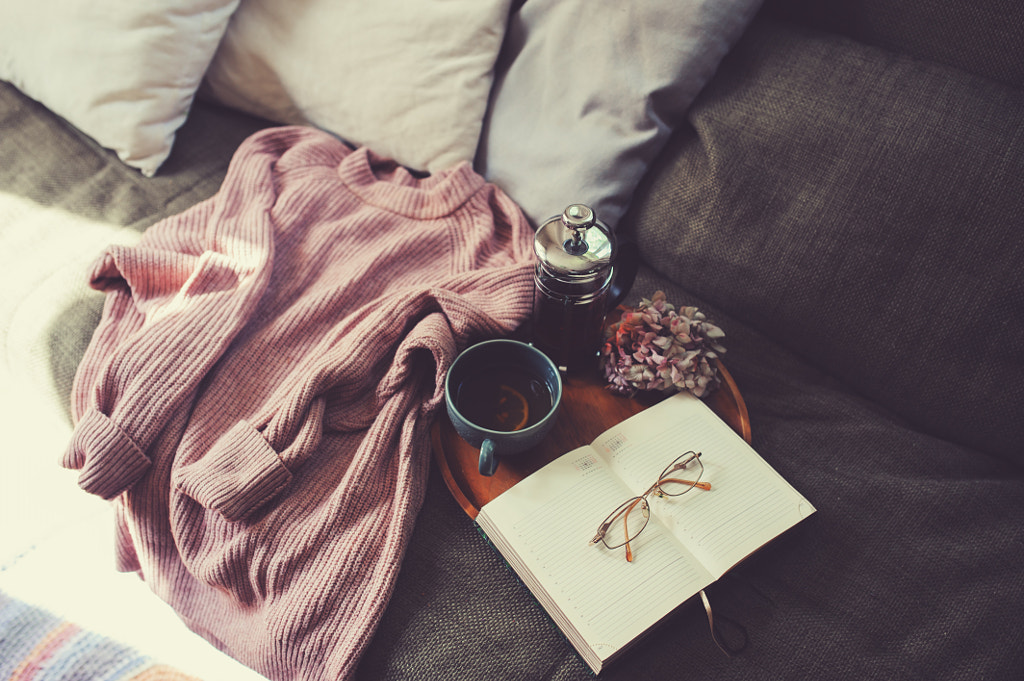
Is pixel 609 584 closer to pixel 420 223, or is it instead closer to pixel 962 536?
pixel 962 536

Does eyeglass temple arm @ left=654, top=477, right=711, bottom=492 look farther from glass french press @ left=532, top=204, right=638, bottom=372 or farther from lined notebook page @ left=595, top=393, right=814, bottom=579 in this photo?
glass french press @ left=532, top=204, right=638, bottom=372

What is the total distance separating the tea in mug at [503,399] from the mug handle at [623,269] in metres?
0.14

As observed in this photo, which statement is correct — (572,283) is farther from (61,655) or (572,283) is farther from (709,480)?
(61,655)

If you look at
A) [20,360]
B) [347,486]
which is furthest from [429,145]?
[20,360]

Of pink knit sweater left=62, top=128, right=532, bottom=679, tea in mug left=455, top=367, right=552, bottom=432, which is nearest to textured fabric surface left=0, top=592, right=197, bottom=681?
pink knit sweater left=62, top=128, right=532, bottom=679

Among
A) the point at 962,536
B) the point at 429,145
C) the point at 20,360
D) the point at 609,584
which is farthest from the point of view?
the point at 429,145

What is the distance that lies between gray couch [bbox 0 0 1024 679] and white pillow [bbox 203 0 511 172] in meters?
0.31

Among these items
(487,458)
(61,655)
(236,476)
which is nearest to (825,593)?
(487,458)

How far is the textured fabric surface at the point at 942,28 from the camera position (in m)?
0.72

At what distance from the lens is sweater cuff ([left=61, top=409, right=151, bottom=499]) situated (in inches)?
26.4

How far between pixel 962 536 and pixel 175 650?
1.08 meters

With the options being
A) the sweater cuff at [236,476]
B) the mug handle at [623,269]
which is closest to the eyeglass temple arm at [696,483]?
the mug handle at [623,269]

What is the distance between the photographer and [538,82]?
93 cm

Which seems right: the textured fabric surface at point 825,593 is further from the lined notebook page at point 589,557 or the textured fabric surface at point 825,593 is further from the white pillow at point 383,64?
the white pillow at point 383,64
